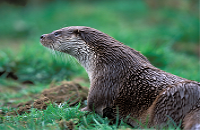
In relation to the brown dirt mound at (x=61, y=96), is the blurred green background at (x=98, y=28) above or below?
above

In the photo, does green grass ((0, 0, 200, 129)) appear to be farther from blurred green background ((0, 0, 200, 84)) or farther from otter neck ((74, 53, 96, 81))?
otter neck ((74, 53, 96, 81))

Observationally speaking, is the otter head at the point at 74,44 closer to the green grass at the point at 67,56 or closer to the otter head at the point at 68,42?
the otter head at the point at 68,42

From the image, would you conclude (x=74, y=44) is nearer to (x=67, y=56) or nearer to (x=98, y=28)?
(x=67, y=56)

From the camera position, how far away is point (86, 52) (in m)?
2.53

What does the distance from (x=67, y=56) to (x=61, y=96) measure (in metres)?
0.47

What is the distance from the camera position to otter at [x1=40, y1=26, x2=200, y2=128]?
194 centimetres

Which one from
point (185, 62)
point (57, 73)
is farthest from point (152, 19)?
point (57, 73)

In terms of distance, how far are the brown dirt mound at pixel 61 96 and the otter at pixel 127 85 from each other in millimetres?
526

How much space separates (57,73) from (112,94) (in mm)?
2002

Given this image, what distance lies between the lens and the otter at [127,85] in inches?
76.5

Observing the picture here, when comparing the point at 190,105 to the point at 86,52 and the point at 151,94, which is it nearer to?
the point at 151,94

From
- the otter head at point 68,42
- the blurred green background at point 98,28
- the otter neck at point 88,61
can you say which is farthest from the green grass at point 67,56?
the otter neck at point 88,61

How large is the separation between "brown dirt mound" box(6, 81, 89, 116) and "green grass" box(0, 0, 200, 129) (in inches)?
7.6

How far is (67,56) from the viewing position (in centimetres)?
289
